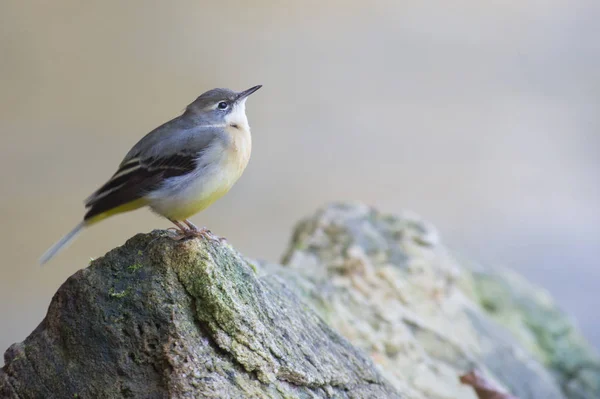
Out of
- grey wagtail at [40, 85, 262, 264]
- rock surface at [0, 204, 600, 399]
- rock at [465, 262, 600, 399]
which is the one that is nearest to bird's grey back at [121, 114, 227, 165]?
grey wagtail at [40, 85, 262, 264]

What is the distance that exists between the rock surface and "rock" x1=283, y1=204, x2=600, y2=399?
0.01 m

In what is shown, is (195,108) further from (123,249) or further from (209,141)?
(123,249)

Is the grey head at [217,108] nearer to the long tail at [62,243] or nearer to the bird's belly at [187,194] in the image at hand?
the bird's belly at [187,194]

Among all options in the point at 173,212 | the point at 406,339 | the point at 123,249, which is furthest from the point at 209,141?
the point at 406,339

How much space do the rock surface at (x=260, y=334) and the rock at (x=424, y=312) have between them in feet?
0.04

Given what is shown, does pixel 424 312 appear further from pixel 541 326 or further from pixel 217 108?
pixel 217 108

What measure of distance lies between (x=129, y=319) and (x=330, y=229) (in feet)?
10.5

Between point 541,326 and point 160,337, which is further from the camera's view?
point 541,326

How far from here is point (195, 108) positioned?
4410mm

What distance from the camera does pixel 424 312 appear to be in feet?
18.5

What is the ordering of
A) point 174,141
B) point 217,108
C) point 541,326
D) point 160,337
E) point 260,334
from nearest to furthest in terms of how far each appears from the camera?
point 160,337 → point 260,334 → point 174,141 → point 217,108 → point 541,326

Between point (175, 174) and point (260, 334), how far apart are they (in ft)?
3.55

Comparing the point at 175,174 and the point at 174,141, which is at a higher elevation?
the point at 174,141

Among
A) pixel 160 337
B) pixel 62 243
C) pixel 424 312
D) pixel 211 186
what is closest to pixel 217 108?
pixel 211 186
